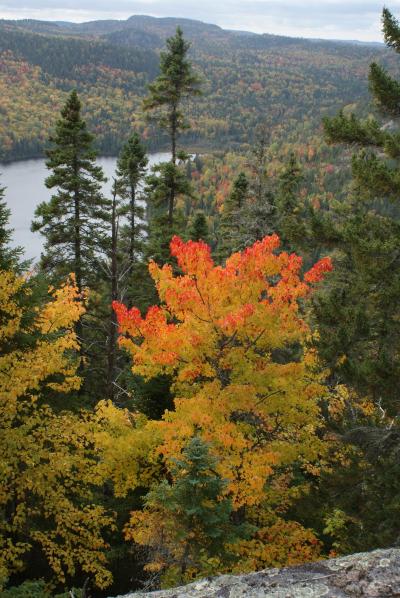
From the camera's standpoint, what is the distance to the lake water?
89938 mm

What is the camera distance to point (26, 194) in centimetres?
11662

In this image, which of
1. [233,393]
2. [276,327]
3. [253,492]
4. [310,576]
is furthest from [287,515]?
[310,576]

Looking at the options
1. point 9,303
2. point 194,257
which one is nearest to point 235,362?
point 194,257

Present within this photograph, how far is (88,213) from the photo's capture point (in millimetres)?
25766

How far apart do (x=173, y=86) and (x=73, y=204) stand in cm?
899

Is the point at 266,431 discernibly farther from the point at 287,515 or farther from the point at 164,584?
the point at 164,584

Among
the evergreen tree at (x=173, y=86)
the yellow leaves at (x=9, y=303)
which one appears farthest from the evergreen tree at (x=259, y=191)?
the yellow leaves at (x=9, y=303)

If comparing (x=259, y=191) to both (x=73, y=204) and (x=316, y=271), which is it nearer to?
(x=73, y=204)

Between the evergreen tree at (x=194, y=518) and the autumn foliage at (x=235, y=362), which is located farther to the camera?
the autumn foliage at (x=235, y=362)

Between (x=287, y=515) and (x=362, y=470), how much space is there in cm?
543

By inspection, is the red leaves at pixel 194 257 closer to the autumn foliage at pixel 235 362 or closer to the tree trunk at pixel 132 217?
the autumn foliage at pixel 235 362

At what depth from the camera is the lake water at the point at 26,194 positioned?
89938 millimetres

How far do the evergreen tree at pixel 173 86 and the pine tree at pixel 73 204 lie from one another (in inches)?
202

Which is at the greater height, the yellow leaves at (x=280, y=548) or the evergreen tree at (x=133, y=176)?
the evergreen tree at (x=133, y=176)
